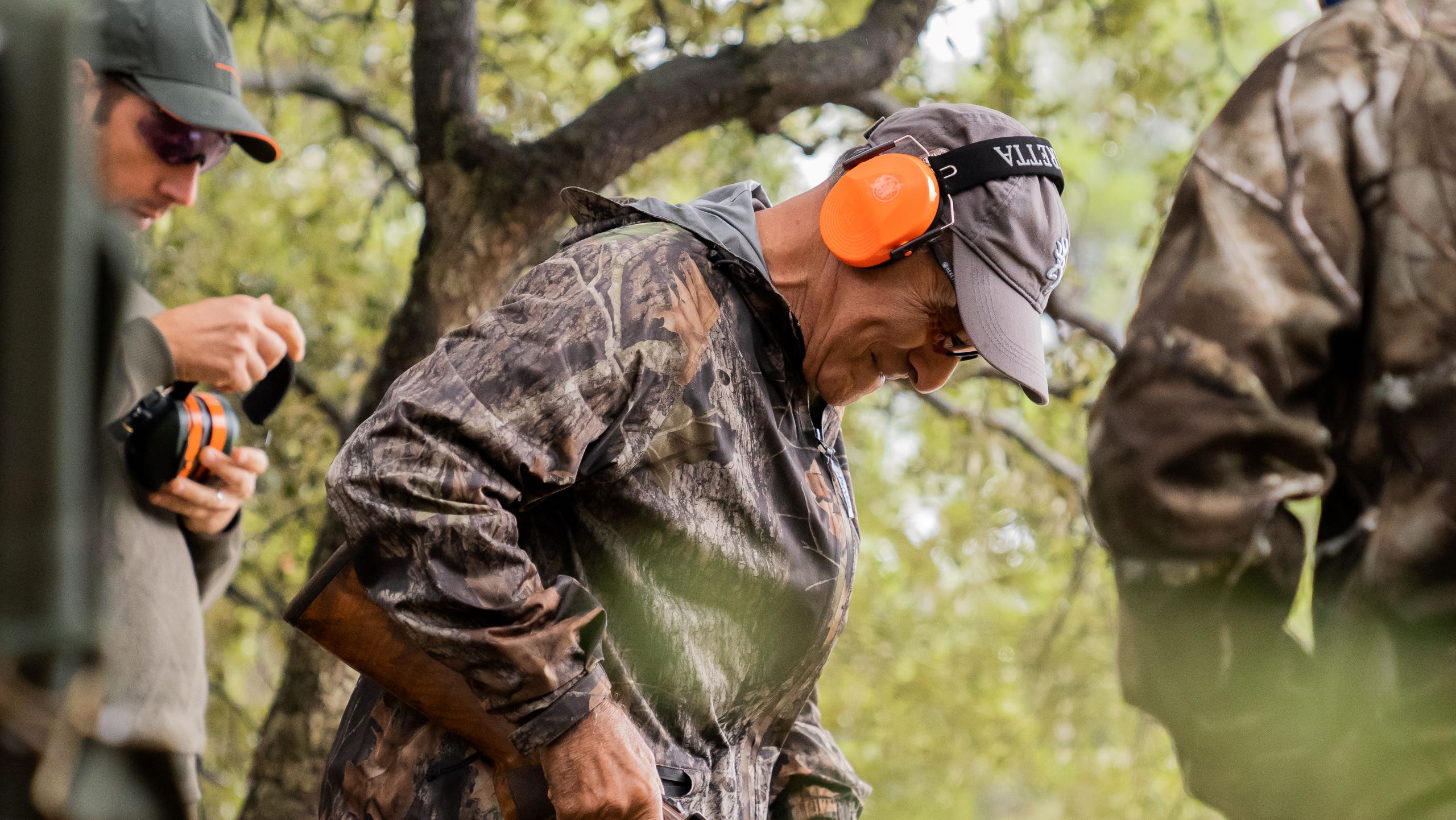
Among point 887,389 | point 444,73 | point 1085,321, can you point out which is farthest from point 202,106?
point 887,389

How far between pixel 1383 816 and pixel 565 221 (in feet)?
14.4

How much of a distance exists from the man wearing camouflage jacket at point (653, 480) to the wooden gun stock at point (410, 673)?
0.04 metres

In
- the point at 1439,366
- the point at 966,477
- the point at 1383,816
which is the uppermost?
the point at 1439,366

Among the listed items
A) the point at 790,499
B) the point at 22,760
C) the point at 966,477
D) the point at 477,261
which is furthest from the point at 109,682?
the point at 966,477

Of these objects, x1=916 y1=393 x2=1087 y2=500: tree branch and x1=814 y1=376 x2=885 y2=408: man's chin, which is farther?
x1=916 y1=393 x2=1087 y2=500: tree branch

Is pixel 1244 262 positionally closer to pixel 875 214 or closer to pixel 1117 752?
pixel 875 214

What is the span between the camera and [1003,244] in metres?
2.29

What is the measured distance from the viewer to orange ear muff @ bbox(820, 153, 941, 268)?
7.32ft

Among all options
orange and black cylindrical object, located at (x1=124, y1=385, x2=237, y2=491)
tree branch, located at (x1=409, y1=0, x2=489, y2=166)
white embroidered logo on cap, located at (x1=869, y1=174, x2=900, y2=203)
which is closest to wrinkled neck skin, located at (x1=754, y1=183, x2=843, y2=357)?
white embroidered logo on cap, located at (x1=869, y1=174, x2=900, y2=203)

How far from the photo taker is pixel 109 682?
2.84 feet

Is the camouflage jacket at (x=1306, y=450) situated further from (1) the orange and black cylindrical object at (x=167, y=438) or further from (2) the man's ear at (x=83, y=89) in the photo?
(1) the orange and black cylindrical object at (x=167, y=438)

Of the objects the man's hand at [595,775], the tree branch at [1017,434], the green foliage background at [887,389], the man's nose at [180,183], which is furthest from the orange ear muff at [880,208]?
the tree branch at [1017,434]

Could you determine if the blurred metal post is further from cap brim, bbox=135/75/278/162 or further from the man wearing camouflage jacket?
cap brim, bbox=135/75/278/162

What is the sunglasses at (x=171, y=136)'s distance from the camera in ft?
9.57
